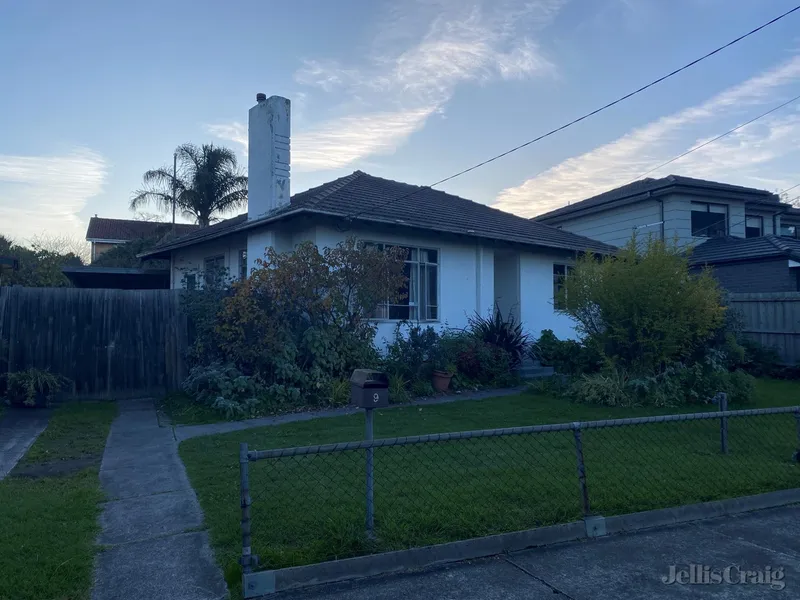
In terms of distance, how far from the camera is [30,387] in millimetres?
10117

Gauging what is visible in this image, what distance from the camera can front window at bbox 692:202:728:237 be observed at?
21.4 metres

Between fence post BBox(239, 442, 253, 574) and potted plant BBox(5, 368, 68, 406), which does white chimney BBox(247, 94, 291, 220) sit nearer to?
potted plant BBox(5, 368, 68, 406)

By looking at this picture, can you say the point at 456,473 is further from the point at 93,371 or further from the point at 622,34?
the point at 622,34

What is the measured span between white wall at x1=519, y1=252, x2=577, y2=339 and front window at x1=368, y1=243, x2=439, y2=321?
9.28 feet

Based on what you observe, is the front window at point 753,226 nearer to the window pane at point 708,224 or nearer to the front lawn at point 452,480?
the window pane at point 708,224

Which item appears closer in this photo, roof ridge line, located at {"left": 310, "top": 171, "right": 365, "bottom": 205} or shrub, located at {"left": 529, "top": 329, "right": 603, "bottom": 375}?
shrub, located at {"left": 529, "top": 329, "right": 603, "bottom": 375}

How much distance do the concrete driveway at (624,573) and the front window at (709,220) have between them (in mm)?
18519

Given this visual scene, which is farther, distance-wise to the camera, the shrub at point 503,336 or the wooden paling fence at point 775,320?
the wooden paling fence at point 775,320

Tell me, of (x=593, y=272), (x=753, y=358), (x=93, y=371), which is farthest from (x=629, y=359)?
(x=93, y=371)

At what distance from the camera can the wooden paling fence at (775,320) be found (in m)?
14.8

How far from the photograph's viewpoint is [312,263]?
11172mm

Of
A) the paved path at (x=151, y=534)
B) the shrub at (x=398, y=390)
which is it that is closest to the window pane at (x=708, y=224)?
the shrub at (x=398, y=390)

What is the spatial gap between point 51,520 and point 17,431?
443cm

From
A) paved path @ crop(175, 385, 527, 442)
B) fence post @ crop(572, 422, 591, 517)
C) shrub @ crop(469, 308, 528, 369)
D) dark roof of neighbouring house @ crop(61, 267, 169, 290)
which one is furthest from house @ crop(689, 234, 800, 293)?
dark roof of neighbouring house @ crop(61, 267, 169, 290)
